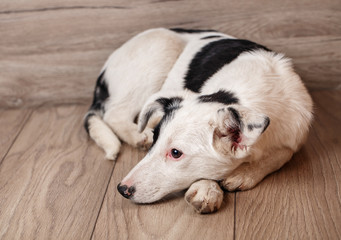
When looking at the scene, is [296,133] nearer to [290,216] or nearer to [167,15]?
[290,216]

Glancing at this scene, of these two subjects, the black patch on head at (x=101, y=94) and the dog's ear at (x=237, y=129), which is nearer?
the dog's ear at (x=237, y=129)

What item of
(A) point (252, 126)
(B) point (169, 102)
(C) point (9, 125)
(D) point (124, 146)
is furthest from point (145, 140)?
(C) point (9, 125)

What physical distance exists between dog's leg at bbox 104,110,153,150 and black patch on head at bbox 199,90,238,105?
21.5 inches

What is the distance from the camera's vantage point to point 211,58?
2439 mm

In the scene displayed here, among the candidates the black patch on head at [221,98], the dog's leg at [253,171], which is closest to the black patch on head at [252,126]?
the black patch on head at [221,98]

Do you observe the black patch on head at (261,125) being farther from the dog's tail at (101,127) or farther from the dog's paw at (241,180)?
the dog's tail at (101,127)

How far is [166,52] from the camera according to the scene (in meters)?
2.72

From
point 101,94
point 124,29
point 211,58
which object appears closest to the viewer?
point 211,58

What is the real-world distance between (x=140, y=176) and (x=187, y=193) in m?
0.23

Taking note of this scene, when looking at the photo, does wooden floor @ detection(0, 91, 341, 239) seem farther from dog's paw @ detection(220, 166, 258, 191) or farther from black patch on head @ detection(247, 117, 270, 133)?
black patch on head @ detection(247, 117, 270, 133)

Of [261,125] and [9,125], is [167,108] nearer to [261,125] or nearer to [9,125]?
[261,125]

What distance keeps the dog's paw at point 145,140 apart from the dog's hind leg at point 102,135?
5.0 inches

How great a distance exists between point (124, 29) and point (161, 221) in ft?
4.81

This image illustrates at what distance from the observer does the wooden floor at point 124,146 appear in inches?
76.5
